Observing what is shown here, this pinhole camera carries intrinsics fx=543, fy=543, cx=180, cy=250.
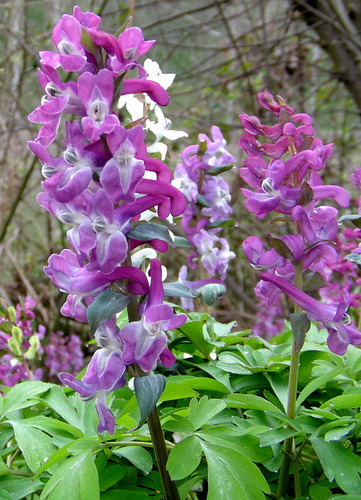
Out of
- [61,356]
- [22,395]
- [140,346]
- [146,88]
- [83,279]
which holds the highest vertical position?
[146,88]

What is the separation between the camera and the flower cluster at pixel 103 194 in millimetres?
737

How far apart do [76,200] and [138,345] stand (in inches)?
8.9

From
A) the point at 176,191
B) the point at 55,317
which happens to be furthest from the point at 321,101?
the point at 176,191

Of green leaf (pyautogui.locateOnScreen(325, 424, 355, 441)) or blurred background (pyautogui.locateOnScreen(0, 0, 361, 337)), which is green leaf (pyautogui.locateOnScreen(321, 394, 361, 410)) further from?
blurred background (pyautogui.locateOnScreen(0, 0, 361, 337))

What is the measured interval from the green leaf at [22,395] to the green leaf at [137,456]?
0.22 meters

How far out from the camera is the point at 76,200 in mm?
787

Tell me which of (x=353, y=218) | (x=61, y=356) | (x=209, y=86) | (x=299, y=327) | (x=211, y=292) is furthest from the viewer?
(x=209, y=86)

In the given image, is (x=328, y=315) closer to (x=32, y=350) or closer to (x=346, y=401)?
(x=346, y=401)

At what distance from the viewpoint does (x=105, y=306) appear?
2.46 feet

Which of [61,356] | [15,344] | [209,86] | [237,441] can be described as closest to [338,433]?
[237,441]

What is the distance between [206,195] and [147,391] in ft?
2.75

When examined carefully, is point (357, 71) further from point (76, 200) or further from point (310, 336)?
point (76, 200)

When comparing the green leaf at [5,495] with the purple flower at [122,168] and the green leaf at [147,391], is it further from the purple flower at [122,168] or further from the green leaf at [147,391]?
the purple flower at [122,168]

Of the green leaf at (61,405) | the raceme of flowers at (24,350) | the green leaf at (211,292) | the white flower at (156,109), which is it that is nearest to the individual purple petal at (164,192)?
the white flower at (156,109)
